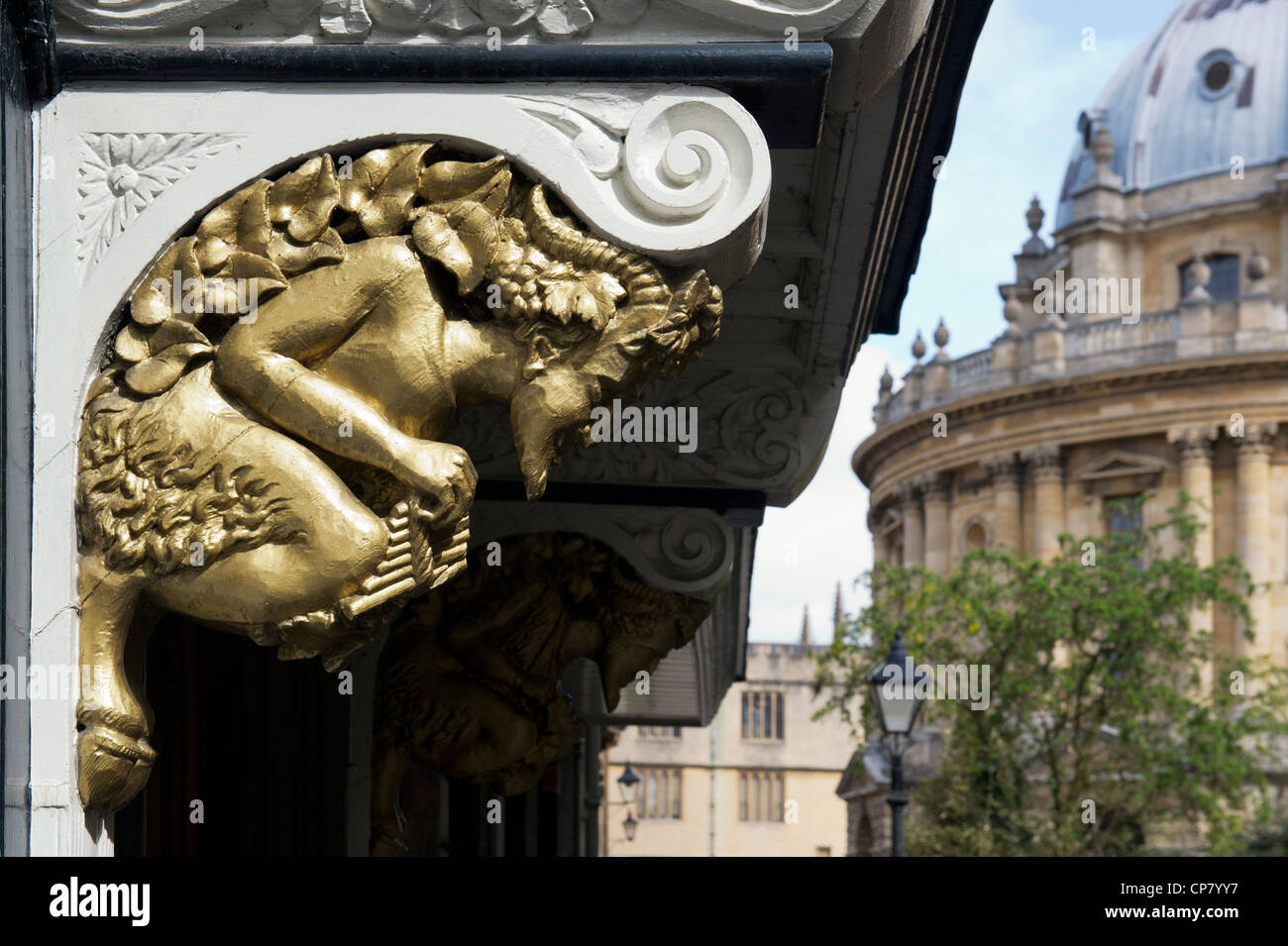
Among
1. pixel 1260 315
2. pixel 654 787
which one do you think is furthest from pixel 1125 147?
pixel 654 787

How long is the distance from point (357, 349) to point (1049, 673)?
41.8m

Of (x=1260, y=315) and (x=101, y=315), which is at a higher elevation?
(x=1260, y=315)

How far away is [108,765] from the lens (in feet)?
9.92

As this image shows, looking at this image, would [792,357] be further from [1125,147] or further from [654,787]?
[654,787]

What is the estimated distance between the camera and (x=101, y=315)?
3.07 m

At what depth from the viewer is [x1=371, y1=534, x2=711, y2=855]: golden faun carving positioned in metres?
5.77

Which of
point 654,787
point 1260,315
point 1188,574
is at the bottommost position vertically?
point 654,787

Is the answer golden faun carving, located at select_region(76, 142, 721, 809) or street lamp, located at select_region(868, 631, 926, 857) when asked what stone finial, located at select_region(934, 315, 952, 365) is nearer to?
street lamp, located at select_region(868, 631, 926, 857)

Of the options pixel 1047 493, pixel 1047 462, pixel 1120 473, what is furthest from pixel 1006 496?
pixel 1120 473

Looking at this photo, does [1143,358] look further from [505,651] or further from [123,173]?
[123,173]

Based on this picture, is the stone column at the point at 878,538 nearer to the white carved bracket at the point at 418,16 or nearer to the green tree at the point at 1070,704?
the green tree at the point at 1070,704

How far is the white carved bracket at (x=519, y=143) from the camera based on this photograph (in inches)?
121

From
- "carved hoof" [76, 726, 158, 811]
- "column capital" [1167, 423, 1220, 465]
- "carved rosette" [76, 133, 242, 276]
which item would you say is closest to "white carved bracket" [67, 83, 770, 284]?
"carved rosette" [76, 133, 242, 276]

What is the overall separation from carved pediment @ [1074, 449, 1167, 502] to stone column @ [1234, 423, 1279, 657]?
2.59 metres
